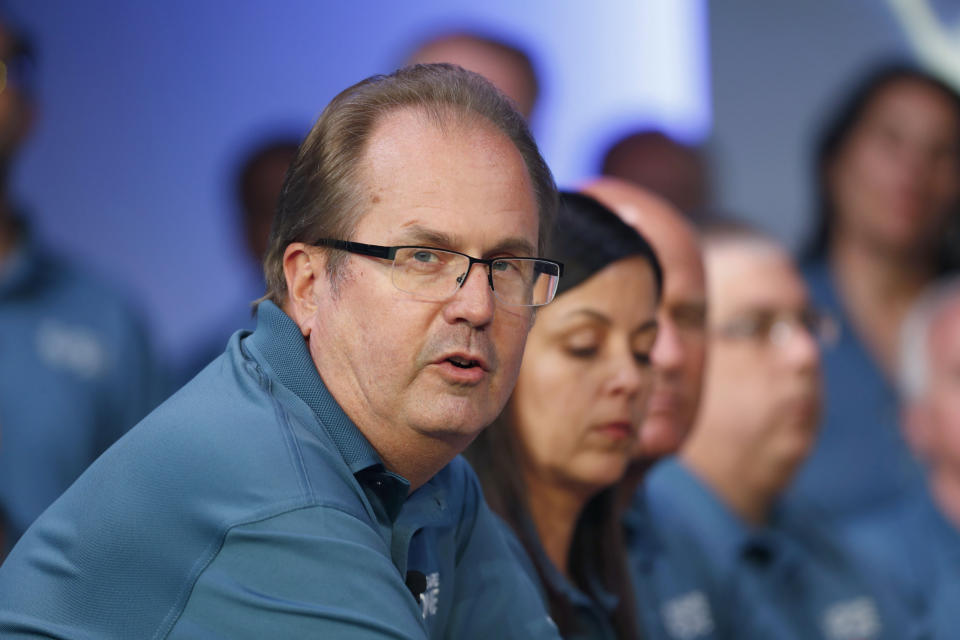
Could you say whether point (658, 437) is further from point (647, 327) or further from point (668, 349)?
point (647, 327)

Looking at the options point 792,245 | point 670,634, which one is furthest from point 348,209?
point 792,245

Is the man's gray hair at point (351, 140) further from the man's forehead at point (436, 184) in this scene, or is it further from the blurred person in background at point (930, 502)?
the blurred person in background at point (930, 502)

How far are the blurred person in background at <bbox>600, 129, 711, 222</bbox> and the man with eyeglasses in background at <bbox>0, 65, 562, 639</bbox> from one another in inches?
81.0

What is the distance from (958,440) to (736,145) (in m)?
1.54

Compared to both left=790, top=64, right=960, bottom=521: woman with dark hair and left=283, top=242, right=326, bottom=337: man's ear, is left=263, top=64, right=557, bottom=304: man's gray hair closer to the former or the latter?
left=283, top=242, right=326, bottom=337: man's ear

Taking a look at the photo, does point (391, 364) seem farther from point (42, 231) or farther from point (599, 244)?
point (42, 231)

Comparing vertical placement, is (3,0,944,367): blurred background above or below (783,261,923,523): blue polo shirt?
above

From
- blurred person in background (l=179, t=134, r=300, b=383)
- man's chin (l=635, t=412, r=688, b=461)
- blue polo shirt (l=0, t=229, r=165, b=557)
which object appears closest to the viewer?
man's chin (l=635, t=412, r=688, b=461)

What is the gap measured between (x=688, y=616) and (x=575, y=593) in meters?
0.60

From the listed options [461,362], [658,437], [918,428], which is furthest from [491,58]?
[461,362]

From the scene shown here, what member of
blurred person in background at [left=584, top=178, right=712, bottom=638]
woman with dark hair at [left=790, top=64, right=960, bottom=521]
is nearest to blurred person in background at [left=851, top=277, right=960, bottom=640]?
woman with dark hair at [left=790, top=64, right=960, bottom=521]

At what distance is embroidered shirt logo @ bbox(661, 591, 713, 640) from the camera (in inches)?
93.3

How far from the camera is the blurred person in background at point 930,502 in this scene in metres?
3.18

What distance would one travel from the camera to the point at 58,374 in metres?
2.69
